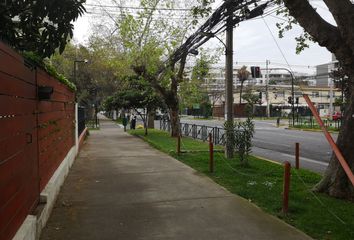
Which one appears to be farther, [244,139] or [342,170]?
[244,139]

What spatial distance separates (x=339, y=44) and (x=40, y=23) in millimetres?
5596

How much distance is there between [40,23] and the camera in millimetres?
5672

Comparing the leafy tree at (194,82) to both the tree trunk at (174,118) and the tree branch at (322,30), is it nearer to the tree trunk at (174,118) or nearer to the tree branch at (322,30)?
the tree trunk at (174,118)

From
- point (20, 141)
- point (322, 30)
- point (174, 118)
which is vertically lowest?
point (174, 118)

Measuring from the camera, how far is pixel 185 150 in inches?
719

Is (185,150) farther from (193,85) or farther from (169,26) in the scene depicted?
(193,85)

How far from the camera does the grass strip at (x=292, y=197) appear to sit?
6828 mm

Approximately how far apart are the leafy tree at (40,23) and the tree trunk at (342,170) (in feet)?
19.3

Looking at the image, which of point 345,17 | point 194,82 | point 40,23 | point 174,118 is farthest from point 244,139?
point 194,82

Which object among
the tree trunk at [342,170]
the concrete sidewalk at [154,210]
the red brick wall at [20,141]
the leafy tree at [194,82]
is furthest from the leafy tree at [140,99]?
the red brick wall at [20,141]

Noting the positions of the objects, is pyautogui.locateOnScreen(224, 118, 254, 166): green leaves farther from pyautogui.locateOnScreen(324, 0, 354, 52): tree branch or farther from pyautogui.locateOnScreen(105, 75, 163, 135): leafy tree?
pyautogui.locateOnScreen(105, 75, 163, 135): leafy tree

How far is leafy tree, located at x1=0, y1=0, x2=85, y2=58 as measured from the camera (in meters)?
4.97

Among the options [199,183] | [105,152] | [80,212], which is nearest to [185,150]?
[105,152]

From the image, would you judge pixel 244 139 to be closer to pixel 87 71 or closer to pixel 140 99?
pixel 140 99
